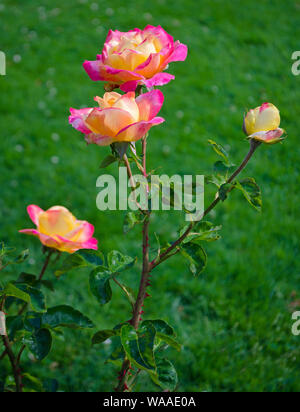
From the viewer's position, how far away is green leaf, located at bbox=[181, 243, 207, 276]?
923mm

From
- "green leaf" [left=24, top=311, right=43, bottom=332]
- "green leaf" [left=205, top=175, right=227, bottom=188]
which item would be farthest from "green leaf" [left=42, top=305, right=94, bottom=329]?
"green leaf" [left=205, top=175, right=227, bottom=188]

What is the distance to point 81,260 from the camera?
1007mm

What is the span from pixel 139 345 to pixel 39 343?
0.27 meters

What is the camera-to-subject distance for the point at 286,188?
277 cm

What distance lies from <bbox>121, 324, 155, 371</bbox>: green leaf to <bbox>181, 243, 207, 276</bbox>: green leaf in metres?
0.16

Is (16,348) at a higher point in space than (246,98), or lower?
lower

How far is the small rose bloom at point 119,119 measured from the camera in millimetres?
780

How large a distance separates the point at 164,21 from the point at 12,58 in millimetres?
1665

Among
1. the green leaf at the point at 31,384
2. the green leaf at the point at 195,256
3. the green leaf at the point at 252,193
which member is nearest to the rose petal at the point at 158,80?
the green leaf at the point at 252,193

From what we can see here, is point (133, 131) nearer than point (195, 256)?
Yes

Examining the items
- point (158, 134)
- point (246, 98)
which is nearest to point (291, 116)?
point (246, 98)

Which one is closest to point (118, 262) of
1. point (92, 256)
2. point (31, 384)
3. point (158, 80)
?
point (92, 256)

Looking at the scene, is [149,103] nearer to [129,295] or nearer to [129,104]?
[129,104]
